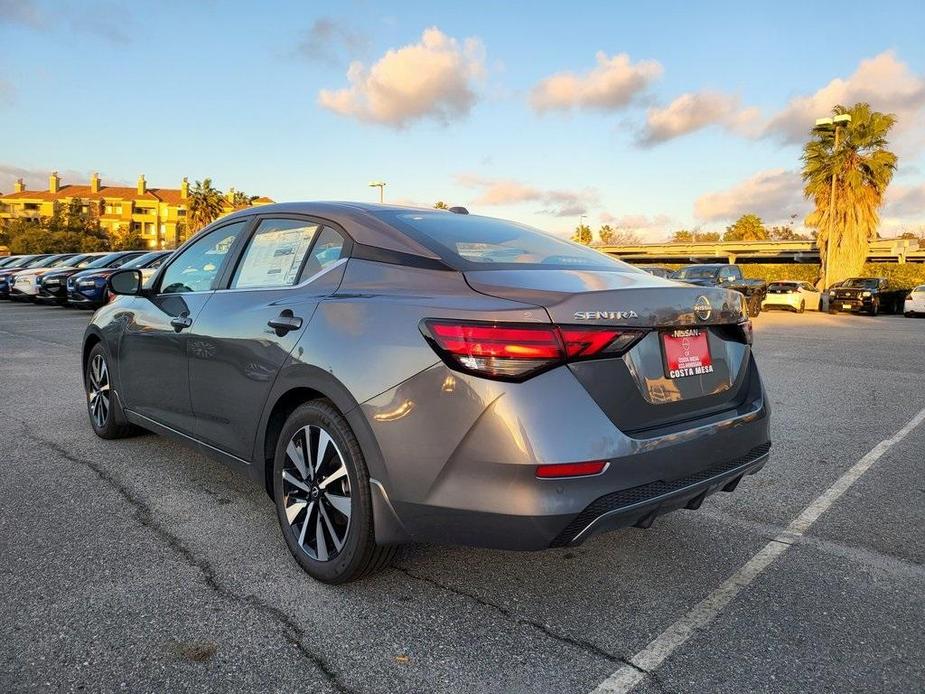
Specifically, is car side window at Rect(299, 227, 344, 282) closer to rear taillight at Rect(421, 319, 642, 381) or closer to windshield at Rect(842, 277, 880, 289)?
rear taillight at Rect(421, 319, 642, 381)

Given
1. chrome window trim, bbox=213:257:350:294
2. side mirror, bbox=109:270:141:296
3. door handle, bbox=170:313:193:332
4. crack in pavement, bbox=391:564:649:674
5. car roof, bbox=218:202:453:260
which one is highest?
car roof, bbox=218:202:453:260

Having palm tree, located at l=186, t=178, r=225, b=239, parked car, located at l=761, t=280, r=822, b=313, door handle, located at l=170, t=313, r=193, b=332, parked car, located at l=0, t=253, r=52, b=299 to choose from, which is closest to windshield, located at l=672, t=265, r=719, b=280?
parked car, located at l=761, t=280, r=822, b=313

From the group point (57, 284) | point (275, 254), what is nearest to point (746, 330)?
point (275, 254)

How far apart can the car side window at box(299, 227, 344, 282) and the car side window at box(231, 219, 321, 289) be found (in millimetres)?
55

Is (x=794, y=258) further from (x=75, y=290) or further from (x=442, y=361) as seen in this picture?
(x=442, y=361)

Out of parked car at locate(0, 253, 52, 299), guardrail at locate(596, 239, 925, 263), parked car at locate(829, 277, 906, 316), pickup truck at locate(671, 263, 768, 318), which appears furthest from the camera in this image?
guardrail at locate(596, 239, 925, 263)

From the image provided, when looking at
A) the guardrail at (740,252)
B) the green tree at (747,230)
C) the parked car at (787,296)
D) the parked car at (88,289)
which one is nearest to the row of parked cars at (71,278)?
the parked car at (88,289)

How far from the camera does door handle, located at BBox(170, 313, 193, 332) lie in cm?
372

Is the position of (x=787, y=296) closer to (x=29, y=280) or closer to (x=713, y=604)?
(x=713, y=604)

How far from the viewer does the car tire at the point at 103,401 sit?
4742 mm

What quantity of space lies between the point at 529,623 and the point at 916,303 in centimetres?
2689

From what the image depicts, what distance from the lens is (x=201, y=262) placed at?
4.02 m

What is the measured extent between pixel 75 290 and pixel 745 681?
18.0 metres

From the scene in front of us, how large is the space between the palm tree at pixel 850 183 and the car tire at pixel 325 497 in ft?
114
